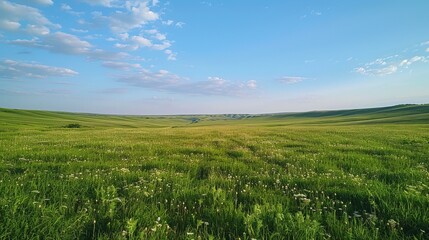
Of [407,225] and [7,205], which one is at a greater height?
[7,205]

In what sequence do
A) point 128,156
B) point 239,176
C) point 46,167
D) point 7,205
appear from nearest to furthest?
point 7,205
point 239,176
point 46,167
point 128,156

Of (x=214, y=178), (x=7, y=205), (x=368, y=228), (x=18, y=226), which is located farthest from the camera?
(x=214, y=178)

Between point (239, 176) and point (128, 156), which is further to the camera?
point (128, 156)

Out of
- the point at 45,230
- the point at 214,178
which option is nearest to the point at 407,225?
the point at 214,178

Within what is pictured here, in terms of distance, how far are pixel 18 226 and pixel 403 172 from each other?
9.68 meters

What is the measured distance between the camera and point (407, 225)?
4367 mm

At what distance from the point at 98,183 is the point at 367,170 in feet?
27.1

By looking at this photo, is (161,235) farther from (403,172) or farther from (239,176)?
(403,172)

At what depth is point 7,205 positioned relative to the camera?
12.9ft

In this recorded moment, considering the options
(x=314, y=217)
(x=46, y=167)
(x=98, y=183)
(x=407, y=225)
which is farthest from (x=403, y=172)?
(x=46, y=167)

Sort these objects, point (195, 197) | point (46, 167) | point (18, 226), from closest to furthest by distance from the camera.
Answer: point (18, 226) → point (195, 197) → point (46, 167)

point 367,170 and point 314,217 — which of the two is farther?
point 367,170

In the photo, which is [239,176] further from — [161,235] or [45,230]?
[45,230]

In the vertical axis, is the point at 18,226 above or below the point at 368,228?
above
